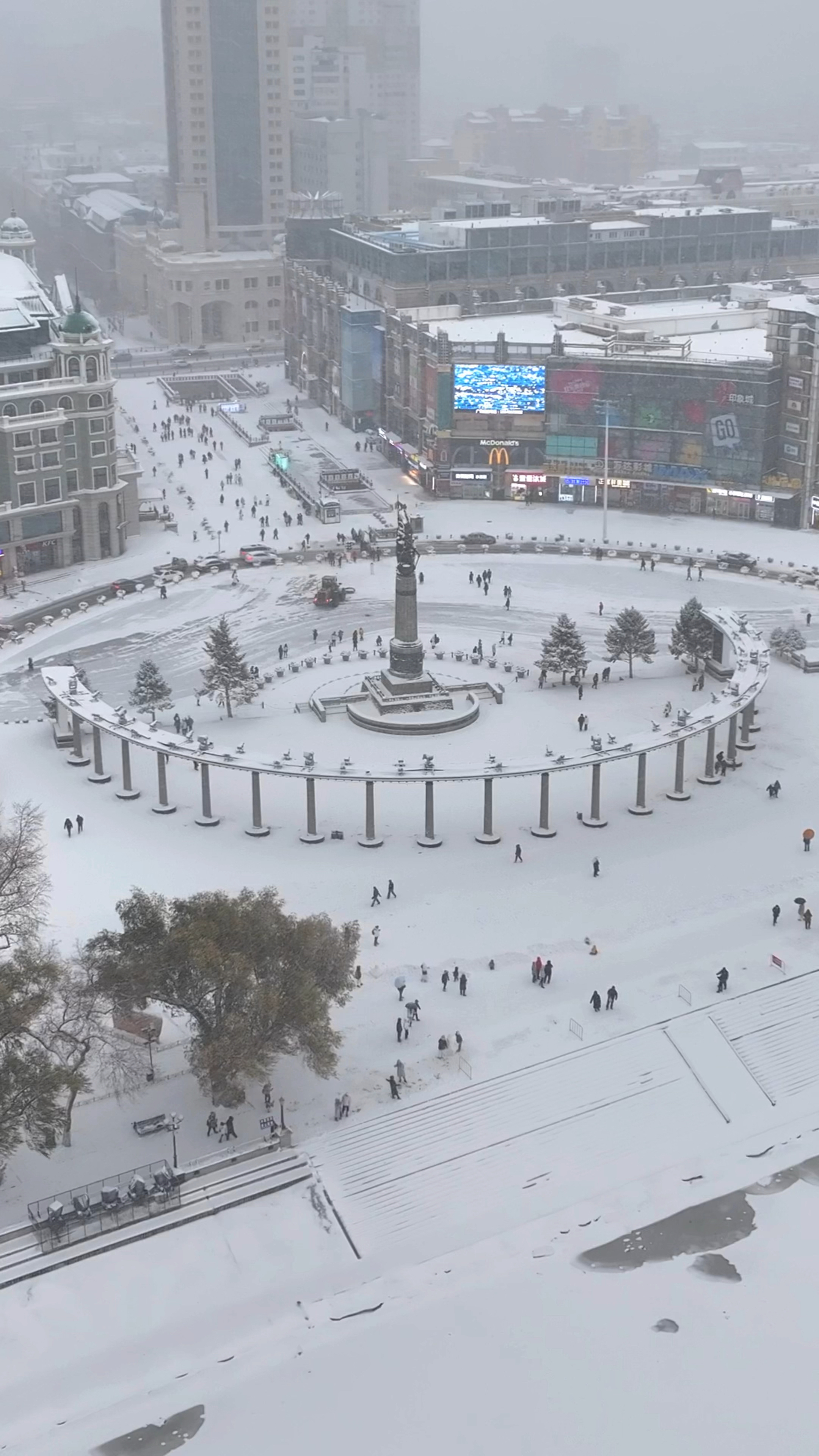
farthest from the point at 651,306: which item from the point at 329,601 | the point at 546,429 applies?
the point at 329,601

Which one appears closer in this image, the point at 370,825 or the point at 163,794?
the point at 370,825

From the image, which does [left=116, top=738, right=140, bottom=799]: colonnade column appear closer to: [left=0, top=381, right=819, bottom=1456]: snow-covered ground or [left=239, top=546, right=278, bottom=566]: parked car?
[left=0, top=381, right=819, bottom=1456]: snow-covered ground

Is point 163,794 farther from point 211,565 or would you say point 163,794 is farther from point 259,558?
point 259,558

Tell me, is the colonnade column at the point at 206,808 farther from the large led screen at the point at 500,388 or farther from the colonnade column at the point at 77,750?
the large led screen at the point at 500,388

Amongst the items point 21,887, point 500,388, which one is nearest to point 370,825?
point 21,887

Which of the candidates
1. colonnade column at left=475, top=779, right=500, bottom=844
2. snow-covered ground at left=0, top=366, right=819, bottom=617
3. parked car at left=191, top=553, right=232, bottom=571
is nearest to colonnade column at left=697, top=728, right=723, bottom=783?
colonnade column at left=475, top=779, right=500, bottom=844

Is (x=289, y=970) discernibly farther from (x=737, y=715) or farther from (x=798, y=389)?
(x=798, y=389)
